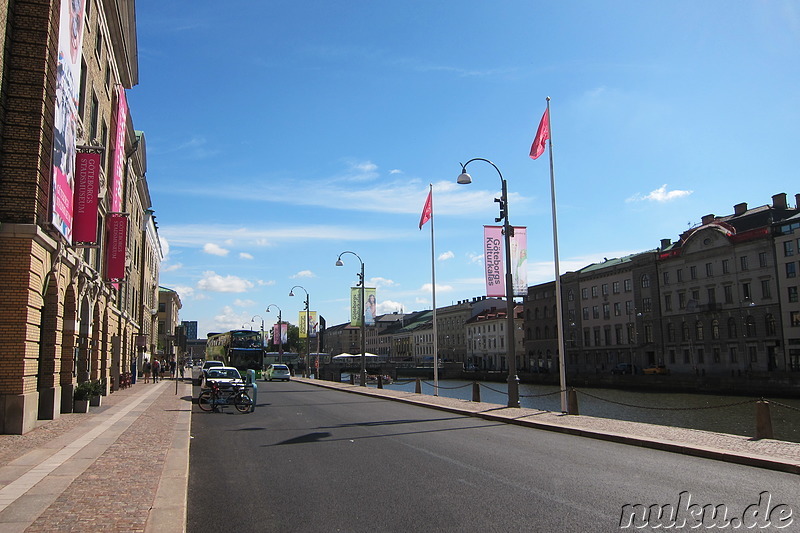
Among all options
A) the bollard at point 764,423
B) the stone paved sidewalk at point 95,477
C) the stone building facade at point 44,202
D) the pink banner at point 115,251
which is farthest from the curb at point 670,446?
the pink banner at point 115,251

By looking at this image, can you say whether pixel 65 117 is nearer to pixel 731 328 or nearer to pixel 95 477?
pixel 95 477

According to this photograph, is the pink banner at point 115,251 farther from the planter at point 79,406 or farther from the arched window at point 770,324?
the arched window at point 770,324

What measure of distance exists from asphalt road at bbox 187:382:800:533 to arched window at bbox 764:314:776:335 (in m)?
60.8

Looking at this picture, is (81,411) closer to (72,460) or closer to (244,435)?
(244,435)

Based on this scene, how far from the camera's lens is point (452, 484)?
9.12m

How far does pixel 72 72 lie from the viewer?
18031mm

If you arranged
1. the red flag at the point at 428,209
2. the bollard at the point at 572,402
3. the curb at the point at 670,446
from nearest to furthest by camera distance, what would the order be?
the curb at the point at 670,446
the bollard at the point at 572,402
the red flag at the point at 428,209

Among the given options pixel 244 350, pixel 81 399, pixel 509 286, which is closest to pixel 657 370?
pixel 244 350

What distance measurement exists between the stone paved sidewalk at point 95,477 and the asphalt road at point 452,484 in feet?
1.45

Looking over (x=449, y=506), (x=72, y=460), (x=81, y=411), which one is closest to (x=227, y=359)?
(x=81, y=411)

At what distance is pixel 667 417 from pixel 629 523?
96.6ft

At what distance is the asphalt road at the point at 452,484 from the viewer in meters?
7.12

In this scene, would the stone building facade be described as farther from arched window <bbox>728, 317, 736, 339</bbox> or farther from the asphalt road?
arched window <bbox>728, 317, 736, 339</bbox>

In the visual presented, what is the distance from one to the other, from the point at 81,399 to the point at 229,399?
4741mm
